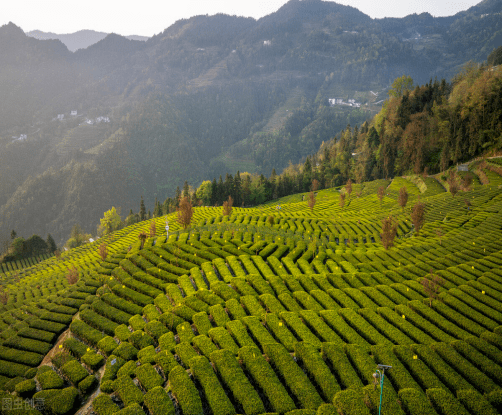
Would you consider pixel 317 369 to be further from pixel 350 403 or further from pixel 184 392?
pixel 184 392

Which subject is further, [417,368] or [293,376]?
[417,368]

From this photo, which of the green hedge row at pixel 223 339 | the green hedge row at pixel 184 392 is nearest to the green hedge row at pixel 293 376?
the green hedge row at pixel 223 339

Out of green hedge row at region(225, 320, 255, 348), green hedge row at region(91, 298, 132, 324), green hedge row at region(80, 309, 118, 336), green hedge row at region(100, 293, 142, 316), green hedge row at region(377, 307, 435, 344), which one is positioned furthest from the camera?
green hedge row at region(100, 293, 142, 316)

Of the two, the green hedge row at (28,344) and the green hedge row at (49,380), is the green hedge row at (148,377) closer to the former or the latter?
the green hedge row at (49,380)

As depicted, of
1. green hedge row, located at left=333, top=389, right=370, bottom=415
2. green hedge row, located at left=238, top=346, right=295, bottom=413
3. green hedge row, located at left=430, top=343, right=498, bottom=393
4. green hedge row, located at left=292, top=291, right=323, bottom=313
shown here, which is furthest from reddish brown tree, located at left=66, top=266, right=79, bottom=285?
green hedge row, located at left=430, top=343, right=498, bottom=393

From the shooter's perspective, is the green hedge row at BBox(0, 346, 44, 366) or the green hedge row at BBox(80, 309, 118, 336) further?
the green hedge row at BBox(80, 309, 118, 336)

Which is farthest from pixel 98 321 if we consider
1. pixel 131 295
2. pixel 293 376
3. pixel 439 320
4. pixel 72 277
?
pixel 439 320

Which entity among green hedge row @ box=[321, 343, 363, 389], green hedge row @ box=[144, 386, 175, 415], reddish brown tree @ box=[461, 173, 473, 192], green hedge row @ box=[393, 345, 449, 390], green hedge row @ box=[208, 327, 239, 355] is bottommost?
reddish brown tree @ box=[461, 173, 473, 192]

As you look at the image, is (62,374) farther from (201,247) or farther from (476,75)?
(476,75)

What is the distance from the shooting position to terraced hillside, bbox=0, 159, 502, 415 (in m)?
14.2

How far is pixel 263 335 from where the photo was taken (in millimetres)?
18172

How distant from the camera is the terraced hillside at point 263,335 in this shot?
14221mm

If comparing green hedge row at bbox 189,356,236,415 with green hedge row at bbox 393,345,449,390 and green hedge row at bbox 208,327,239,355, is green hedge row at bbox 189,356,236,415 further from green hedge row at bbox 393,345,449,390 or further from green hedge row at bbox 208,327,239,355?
green hedge row at bbox 393,345,449,390

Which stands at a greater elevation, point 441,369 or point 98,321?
point 98,321
